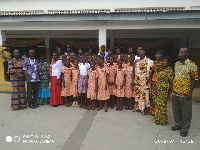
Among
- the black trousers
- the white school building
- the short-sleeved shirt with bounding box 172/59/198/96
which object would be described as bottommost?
the black trousers

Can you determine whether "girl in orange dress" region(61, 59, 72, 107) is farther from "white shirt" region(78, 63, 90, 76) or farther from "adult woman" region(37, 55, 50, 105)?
"adult woman" region(37, 55, 50, 105)

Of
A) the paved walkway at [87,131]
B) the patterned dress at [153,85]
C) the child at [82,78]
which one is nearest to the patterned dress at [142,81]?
the patterned dress at [153,85]

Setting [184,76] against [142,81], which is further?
[142,81]

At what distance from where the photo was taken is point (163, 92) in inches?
169

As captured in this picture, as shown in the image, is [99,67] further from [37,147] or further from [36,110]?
[37,147]

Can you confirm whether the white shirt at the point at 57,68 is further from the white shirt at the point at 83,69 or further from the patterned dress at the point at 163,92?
the patterned dress at the point at 163,92

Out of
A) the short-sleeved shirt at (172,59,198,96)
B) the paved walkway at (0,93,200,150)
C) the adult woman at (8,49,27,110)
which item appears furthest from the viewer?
the adult woman at (8,49,27,110)

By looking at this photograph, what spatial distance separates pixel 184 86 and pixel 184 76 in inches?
8.2

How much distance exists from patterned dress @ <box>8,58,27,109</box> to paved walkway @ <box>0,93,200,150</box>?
0.25 m

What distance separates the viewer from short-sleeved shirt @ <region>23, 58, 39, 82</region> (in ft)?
17.6
